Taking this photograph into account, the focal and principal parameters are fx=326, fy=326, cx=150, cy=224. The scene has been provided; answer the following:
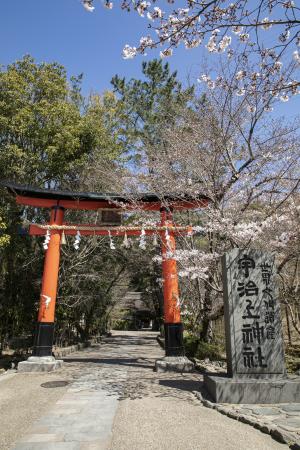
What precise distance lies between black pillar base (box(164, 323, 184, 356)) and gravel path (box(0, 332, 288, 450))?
4.95ft

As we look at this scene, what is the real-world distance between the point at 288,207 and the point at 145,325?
149 feet

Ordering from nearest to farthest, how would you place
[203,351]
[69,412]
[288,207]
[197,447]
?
1. [197,447]
2. [69,412]
3. [288,207]
4. [203,351]

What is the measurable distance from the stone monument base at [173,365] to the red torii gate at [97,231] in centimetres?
25

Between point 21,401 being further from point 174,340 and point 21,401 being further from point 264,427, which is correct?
point 174,340

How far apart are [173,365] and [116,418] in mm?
4956

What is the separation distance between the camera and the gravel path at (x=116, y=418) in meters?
4.43

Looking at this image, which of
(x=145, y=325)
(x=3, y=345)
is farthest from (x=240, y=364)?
(x=145, y=325)

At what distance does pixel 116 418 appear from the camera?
18.2ft

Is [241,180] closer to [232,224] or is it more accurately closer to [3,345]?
[232,224]

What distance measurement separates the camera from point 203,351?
13.1 meters

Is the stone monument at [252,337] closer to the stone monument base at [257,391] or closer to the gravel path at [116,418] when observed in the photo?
the stone monument base at [257,391]

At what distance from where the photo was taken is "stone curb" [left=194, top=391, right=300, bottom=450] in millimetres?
4410

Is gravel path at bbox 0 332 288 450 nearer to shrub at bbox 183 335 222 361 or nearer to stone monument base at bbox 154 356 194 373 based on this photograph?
stone monument base at bbox 154 356 194 373

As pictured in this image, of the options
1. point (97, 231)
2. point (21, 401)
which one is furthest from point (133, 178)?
point (21, 401)
